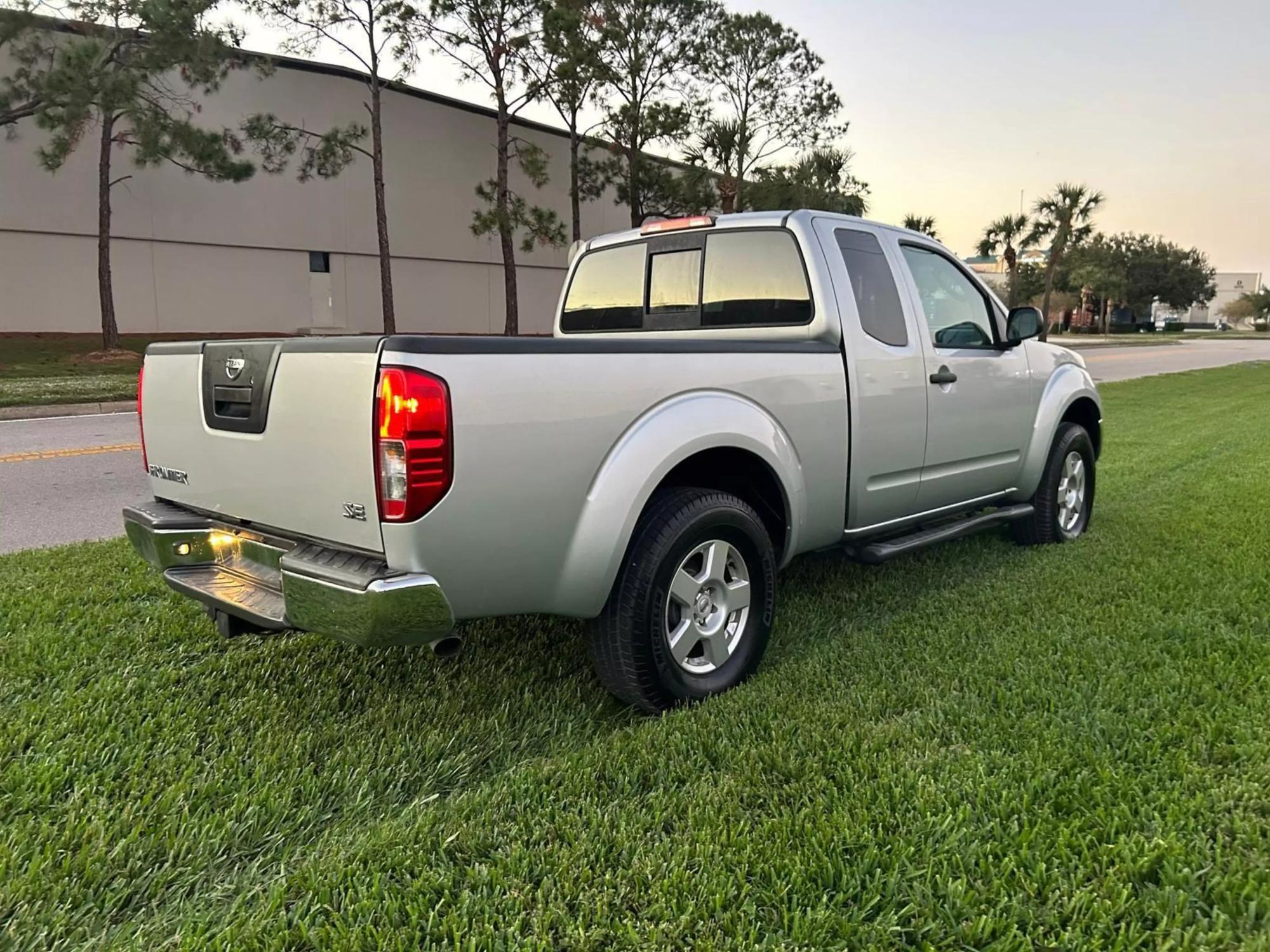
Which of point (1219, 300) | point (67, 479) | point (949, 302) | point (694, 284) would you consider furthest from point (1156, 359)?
point (1219, 300)

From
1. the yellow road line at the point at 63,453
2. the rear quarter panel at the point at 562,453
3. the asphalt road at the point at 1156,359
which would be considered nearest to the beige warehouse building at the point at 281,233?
the yellow road line at the point at 63,453

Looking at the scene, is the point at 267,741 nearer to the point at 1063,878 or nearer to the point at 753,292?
the point at 1063,878

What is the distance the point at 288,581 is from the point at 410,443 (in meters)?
0.63

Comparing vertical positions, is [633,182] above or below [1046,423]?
above

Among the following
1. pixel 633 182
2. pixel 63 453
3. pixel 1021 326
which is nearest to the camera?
pixel 1021 326

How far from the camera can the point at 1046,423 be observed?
17.0 ft

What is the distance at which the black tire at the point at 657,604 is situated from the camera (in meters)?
2.99

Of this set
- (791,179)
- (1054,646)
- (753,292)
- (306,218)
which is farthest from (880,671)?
(791,179)

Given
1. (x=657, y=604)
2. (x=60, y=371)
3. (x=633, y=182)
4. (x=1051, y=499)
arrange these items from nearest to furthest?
(x=657, y=604) < (x=1051, y=499) < (x=60, y=371) < (x=633, y=182)

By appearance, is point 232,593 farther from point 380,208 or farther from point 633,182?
point 633,182

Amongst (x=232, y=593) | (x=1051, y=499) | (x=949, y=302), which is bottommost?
(x=1051, y=499)

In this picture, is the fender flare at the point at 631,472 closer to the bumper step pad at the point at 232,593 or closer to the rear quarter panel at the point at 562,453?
the rear quarter panel at the point at 562,453

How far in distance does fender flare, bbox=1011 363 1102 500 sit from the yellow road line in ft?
27.7

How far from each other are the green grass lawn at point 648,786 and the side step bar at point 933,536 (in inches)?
12.6
